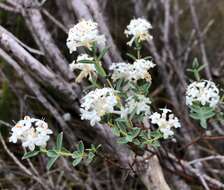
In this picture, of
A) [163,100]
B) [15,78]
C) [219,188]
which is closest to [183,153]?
[163,100]

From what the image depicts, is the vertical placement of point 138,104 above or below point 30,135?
above

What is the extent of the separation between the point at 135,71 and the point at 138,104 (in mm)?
70

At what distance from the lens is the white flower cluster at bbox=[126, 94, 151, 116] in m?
0.91

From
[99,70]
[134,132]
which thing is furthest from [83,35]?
[134,132]

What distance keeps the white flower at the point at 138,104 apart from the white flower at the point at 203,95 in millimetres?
83

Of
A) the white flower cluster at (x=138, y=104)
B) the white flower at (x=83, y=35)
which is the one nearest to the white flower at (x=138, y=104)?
the white flower cluster at (x=138, y=104)

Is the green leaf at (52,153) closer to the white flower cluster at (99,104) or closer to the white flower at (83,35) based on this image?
the white flower cluster at (99,104)

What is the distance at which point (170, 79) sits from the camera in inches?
70.4

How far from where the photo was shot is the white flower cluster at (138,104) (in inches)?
35.9

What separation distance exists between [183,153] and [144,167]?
51cm

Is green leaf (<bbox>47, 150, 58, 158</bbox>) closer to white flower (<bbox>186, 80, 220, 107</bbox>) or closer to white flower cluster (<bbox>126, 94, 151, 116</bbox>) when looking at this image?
white flower cluster (<bbox>126, 94, 151, 116</bbox>)

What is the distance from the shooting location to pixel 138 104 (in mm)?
916

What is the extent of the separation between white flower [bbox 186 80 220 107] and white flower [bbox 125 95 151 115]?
0.08 meters

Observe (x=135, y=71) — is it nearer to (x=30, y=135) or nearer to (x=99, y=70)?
(x=99, y=70)
